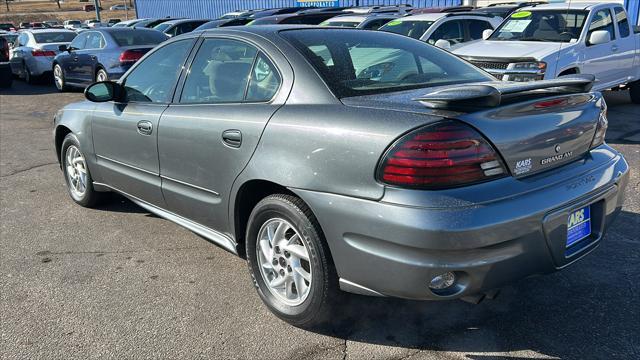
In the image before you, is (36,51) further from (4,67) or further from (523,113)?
(523,113)

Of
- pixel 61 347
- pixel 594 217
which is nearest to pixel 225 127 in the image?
pixel 61 347

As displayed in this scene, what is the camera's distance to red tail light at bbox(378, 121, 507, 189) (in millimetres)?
2377

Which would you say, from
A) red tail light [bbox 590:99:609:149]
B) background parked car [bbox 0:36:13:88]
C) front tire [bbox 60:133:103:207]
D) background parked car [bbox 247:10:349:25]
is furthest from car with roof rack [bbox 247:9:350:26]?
red tail light [bbox 590:99:609:149]

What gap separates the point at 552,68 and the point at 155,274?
6.07 m

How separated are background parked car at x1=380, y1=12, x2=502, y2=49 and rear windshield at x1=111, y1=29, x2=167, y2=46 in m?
5.27

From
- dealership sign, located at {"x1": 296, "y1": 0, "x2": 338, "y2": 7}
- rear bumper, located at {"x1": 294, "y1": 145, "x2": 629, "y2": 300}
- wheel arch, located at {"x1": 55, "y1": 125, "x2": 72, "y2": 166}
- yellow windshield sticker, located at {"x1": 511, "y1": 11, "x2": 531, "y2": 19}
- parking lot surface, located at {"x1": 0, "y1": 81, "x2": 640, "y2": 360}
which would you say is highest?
dealership sign, located at {"x1": 296, "y1": 0, "x2": 338, "y2": 7}

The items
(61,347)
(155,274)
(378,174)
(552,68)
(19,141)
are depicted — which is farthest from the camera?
(19,141)

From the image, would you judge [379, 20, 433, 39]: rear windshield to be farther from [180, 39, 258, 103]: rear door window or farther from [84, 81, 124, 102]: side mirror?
[180, 39, 258, 103]: rear door window

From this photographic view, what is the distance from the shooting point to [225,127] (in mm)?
3221

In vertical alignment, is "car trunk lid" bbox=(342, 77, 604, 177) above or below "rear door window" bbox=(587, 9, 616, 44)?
below

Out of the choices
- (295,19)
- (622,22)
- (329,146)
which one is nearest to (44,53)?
(295,19)

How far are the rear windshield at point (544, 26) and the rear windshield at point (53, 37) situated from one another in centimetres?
1286

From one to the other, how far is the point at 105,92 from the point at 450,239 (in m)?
3.11

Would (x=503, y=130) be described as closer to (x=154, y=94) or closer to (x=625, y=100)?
(x=154, y=94)
